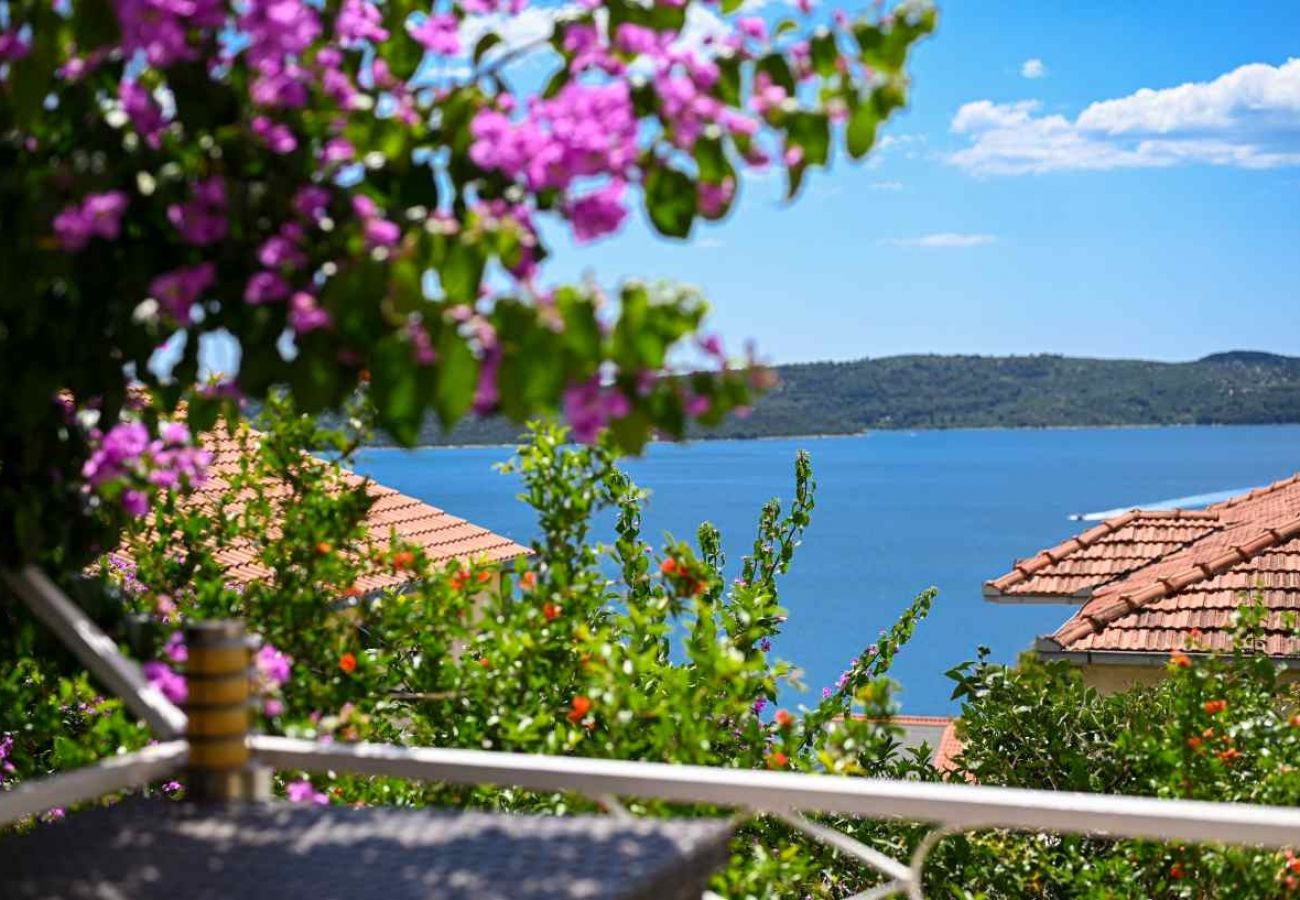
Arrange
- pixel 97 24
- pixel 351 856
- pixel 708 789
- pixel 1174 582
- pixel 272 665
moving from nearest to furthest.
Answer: pixel 97 24 < pixel 351 856 < pixel 708 789 < pixel 272 665 < pixel 1174 582

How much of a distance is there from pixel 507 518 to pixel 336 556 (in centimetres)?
8496

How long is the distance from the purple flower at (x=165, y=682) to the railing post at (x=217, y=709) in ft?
0.46

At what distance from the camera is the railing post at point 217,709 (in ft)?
8.59

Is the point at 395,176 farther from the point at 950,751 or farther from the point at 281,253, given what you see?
the point at 950,751

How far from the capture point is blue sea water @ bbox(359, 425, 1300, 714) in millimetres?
67500

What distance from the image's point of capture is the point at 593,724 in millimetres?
4410

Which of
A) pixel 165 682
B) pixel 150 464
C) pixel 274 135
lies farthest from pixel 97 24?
pixel 165 682

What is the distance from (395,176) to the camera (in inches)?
78.9

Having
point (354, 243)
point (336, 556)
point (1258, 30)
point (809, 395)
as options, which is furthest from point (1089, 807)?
point (1258, 30)

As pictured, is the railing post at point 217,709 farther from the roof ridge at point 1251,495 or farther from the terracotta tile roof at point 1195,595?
the roof ridge at point 1251,495

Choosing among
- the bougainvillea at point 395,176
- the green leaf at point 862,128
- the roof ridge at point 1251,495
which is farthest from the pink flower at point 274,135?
the roof ridge at point 1251,495

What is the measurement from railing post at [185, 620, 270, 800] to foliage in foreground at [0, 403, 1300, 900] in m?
0.17

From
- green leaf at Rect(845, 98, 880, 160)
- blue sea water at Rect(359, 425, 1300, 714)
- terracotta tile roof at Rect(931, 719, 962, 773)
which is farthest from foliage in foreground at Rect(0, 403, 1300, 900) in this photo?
blue sea water at Rect(359, 425, 1300, 714)

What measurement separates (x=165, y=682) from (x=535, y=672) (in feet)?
3.93
